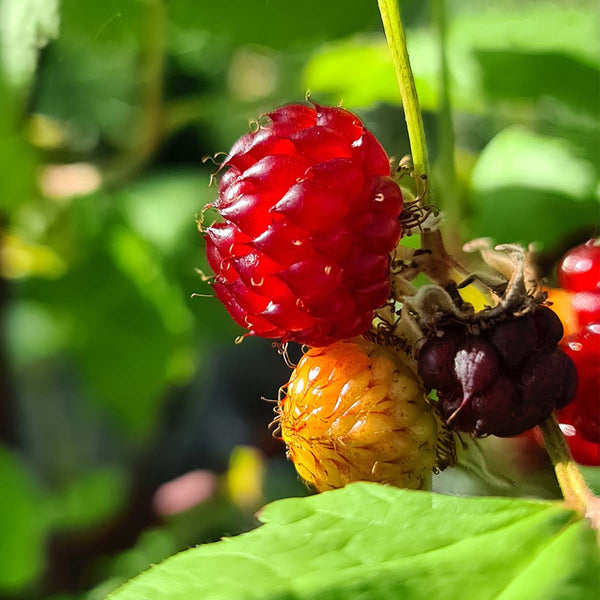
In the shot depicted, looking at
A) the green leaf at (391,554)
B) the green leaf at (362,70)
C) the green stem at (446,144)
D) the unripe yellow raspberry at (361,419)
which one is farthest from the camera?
the green leaf at (362,70)

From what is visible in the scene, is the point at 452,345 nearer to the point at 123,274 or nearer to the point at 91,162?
the point at 123,274

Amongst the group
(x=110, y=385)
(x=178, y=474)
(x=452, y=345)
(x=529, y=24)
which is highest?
(x=529, y=24)

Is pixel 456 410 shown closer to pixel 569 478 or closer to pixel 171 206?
pixel 569 478

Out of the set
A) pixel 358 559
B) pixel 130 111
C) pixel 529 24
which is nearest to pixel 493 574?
pixel 358 559

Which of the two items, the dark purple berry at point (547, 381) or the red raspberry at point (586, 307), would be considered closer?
the dark purple berry at point (547, 381)

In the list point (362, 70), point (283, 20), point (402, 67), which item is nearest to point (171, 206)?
point (362, 70)

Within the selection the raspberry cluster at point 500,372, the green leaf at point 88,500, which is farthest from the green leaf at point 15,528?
the raspberry cluster at point 500,372

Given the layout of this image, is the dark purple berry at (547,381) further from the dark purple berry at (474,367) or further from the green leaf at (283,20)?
the green leaf at (283,20)
